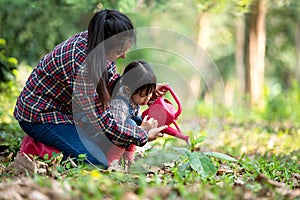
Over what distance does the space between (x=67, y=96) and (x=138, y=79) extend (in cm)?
55

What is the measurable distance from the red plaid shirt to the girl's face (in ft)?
0.85

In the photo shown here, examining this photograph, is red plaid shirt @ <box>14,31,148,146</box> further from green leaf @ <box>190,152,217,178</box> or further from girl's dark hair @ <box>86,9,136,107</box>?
green leaf @ <box>190,152,217,178</box>

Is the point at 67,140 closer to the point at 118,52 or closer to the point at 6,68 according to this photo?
the point at 118,52

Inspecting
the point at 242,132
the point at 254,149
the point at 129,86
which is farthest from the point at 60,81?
the point at 242,132

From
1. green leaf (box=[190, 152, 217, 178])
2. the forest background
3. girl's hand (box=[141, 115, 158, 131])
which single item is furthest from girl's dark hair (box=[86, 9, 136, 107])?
green leaf (box=[190, 152, 217, 178])

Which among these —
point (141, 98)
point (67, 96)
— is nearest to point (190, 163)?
point (141, 98)

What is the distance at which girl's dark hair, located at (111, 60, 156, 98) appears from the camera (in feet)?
13.4

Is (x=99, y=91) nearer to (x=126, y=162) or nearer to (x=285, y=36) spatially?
(x=126, y=162)

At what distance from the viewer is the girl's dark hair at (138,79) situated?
4090 millimetres

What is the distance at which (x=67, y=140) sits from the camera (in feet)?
12.8

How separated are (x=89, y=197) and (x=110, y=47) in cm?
162

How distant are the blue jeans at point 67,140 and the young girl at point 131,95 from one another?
18 centimetres

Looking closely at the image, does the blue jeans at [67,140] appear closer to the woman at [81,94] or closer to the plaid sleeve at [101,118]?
the woman at [81,94]

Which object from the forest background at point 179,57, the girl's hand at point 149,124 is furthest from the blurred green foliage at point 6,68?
the girl's hand at point 149,124
